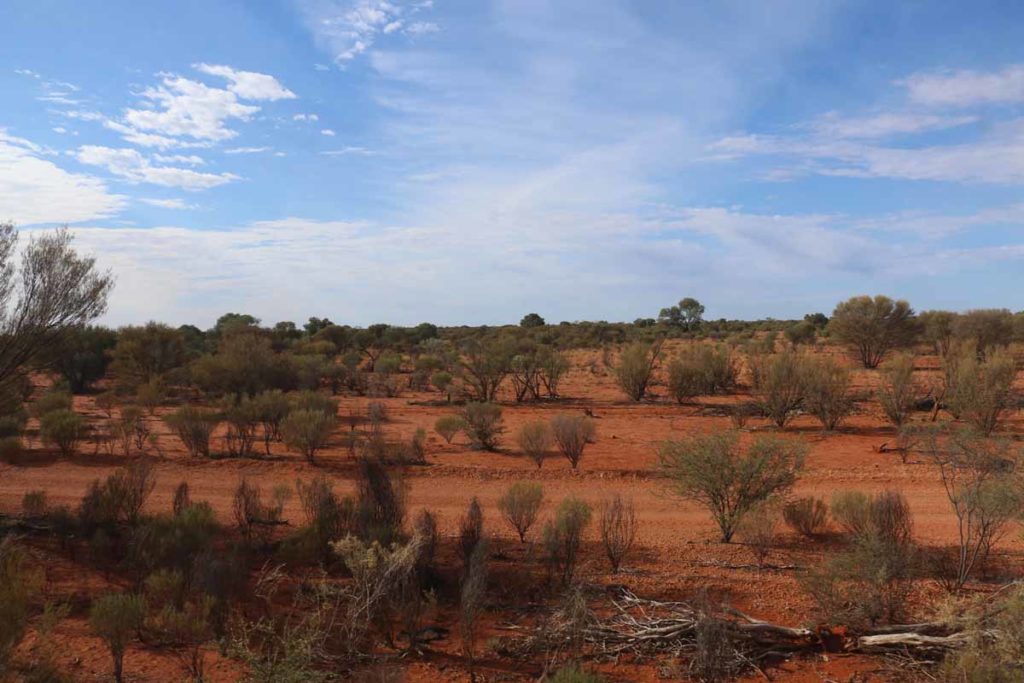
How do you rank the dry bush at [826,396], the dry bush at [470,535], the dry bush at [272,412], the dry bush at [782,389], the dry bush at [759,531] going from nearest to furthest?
the dry bush at [470,535]
the dry bush at [759,531]
the dry bush at [272,412]
the dry bush at [826,396]
the dry bush at [782,389]

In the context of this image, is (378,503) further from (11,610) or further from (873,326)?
(873,326)

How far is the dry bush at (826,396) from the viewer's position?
84.7ft

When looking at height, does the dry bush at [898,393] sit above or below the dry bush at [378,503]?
above

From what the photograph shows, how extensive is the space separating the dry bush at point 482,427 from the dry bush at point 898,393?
1515 centimetres

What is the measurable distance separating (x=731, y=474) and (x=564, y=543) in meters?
3.67

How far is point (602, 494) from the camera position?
52.5 ft

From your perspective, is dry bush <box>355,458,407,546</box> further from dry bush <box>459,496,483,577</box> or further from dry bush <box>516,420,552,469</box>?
dry bush <box>516,420,552,469</box>

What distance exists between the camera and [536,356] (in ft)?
121

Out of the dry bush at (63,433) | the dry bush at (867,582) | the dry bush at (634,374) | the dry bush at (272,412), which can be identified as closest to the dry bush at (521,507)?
the dry bush at (867,582)

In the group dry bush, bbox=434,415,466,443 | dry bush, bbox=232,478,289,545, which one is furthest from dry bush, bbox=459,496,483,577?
dry bush, bbox=434,415,466,443

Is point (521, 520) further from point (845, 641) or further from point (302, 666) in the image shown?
point (302, 666)

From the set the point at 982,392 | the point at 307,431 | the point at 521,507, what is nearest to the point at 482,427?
the point at 307,431

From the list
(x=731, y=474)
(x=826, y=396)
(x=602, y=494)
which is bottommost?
(x=602, y=494)

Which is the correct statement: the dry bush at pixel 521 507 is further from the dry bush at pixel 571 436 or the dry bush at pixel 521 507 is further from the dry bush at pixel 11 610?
the dry bush at pixel 11 610
